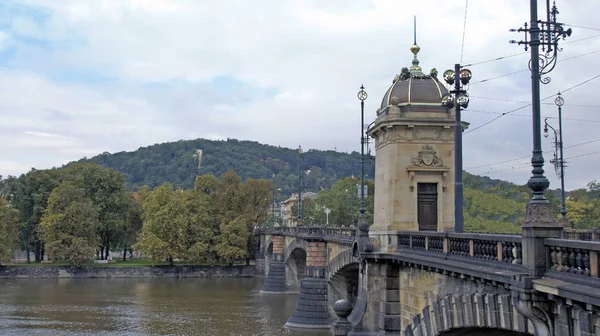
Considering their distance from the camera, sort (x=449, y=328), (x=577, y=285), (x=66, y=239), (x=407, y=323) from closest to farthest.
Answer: (x=577, y=285) < (x=449, y=328) < (x=407, y=323) < (x=66, y=239)

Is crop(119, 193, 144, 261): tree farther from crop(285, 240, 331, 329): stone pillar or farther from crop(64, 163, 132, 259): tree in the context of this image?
crop(285, 240, 331, 329): stone pillar

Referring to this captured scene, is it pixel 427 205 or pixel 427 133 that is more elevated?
pixel 427 133

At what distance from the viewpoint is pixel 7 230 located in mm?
75062

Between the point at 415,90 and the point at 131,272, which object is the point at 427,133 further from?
the point at 131,272

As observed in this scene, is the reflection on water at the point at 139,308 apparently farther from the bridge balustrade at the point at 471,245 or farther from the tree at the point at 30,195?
the bridge balustrade at the point at 471,245

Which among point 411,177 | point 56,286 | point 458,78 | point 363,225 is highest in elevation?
point 458,78

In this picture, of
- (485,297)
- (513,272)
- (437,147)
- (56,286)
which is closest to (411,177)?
(437,147)

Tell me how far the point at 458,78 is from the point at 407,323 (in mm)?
7573

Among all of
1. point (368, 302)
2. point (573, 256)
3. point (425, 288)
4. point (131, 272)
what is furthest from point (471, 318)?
point (131, 272)

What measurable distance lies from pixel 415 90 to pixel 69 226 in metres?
62.5

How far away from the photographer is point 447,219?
23.1 metres

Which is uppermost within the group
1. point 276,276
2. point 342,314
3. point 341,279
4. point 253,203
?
point 253,203

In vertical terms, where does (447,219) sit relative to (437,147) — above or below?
below

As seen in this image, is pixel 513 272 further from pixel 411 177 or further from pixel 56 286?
pixel 56 286
